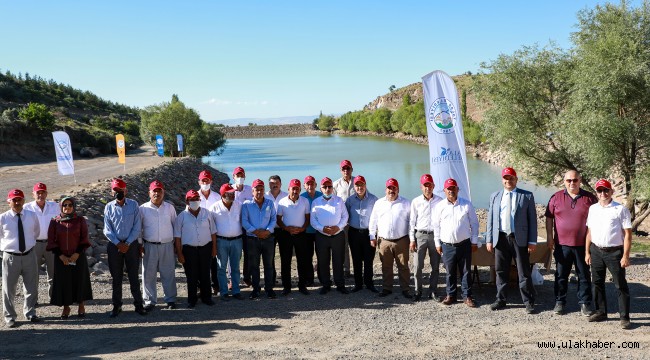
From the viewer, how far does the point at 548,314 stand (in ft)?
24.4

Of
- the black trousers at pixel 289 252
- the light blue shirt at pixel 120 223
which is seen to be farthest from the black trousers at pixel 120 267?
the black trousers at pixel 289 252

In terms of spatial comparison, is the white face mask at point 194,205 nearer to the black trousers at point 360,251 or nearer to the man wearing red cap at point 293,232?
the man wearing red cap at point 293,232

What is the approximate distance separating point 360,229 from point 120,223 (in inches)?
146

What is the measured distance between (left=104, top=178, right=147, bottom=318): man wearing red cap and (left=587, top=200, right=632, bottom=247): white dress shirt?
626cm

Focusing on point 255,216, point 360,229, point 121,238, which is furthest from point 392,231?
point 121,238

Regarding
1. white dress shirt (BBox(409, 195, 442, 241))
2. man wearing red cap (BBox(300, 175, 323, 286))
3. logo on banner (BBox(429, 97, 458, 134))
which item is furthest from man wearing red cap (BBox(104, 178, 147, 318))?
logo on banner (BBox(429, 97, 458, 134))

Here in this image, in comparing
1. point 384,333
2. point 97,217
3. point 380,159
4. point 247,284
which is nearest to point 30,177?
point 97,217

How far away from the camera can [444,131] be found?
32.2 ft

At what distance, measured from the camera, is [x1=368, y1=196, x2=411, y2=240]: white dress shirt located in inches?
332

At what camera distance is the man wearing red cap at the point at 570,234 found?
286 inches

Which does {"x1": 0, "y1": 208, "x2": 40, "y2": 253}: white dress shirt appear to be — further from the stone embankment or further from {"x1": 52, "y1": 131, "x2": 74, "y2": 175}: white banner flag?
{"x1": 52, "y1": 131, "x2": 74, "y2": 175}: white banner flag

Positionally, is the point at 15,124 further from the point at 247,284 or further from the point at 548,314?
the point at 548,314

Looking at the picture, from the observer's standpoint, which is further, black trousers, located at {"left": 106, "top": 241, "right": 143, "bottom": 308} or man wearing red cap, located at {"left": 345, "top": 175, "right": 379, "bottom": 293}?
man wearing red cap, located at {"left": 345, "top": 175, "right": 379, "bottom": 293}

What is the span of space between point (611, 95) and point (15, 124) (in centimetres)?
4194
